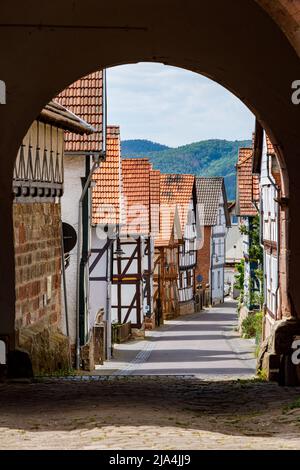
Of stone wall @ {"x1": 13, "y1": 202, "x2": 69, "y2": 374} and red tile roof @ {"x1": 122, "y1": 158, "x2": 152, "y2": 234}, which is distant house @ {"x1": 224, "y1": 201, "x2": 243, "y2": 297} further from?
stone wall @ {"x1": 13, "y1": 202, "x2": 69, "y2": 374}

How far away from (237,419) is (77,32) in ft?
19.5

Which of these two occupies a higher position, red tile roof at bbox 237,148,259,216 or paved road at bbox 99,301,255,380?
red tile roof at bbox 237,148,259,216

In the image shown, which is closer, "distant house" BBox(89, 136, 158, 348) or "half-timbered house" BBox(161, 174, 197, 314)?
"distant house" BBox(89, 136, 158, 348)

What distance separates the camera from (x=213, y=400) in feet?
35.8

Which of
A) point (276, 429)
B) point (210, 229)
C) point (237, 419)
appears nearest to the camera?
point (276, 429)

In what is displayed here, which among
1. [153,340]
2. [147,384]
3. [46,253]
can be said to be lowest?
[153,340]

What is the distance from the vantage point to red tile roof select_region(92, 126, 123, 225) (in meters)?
31.6

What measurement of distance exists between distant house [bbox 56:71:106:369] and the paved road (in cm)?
191

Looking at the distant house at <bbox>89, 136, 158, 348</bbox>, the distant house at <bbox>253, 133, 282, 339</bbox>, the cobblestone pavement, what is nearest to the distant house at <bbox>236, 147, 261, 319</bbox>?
the distant house at <bbox>89, 136, 158, 348</bbox>

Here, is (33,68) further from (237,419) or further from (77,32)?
(237,419)

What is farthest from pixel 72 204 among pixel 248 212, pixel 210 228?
pixel 210 228

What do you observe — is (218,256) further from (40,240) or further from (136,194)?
(40,240)
